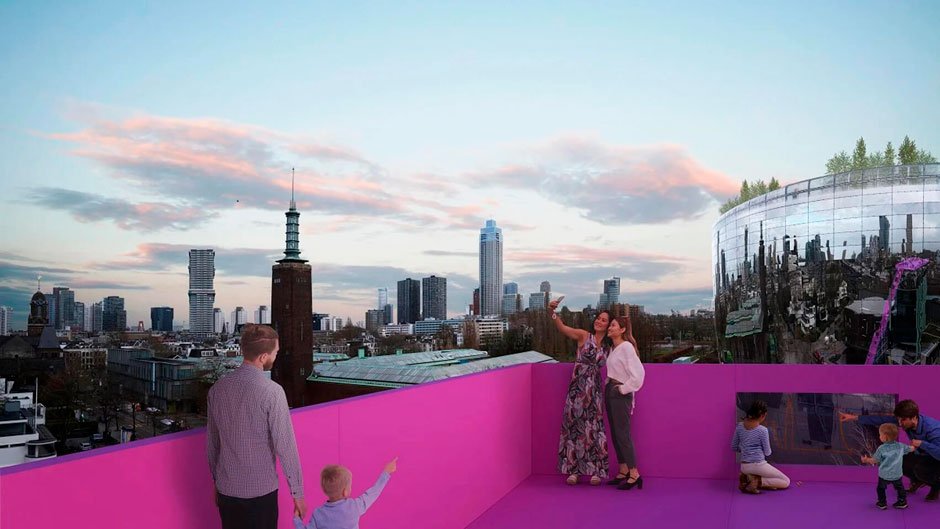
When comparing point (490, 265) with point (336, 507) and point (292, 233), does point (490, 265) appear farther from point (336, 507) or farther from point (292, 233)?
point (336, 507)

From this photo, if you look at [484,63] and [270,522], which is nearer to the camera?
[270,522]

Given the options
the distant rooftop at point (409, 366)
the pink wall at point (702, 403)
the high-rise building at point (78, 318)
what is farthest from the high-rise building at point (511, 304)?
the pink wall at point (702, 403)

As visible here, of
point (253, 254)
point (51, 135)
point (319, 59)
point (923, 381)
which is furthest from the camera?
point (253, 254)

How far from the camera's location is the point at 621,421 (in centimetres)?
628

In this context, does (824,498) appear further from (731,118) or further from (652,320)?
(652,320)

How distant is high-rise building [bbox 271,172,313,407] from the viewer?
268ft

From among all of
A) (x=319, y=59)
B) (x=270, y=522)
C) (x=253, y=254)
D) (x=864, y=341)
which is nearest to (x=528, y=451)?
(x=270, y=522)

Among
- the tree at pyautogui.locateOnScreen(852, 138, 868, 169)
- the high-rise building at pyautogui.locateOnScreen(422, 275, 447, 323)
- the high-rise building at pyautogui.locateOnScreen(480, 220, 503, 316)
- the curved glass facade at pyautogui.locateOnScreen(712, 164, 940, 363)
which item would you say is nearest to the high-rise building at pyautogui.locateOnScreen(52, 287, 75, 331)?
the high-rise building at pyautogui.locateOnScreen(422, 275, 447, 323)

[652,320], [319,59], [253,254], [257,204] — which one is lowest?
[652,320]

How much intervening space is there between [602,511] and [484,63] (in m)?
36.7

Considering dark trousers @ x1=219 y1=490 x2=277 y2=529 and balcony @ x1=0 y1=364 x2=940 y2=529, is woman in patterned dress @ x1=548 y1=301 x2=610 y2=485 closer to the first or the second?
balcony @ x1=0 y1=364 x2=940 y2=529

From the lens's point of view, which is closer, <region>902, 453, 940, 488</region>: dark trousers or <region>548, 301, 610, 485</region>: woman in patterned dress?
<region>902, 453, 940, 488</region>: dark trousers

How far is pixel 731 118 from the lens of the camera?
40.8 metres

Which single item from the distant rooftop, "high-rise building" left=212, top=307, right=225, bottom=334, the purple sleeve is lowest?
the distant rooftop
